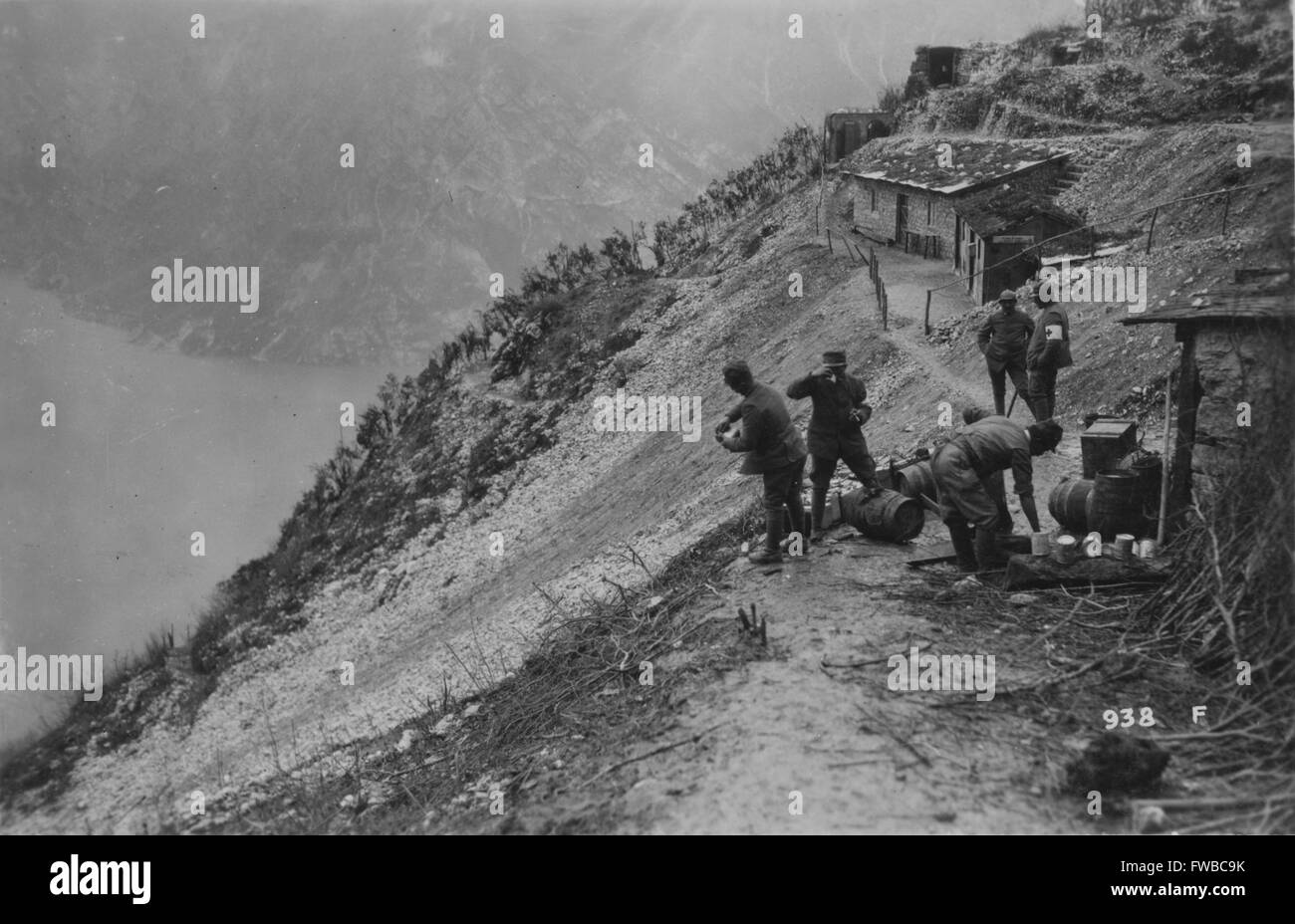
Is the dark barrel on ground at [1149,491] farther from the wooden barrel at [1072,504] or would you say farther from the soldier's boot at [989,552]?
the soldier's boot at [989,552]

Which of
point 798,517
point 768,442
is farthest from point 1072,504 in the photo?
point 768,442

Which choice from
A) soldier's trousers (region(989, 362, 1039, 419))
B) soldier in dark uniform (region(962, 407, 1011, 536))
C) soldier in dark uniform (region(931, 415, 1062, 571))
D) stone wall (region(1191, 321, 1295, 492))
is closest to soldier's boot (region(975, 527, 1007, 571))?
soldier in dark uniform (region(931, 415, 1062, 571))

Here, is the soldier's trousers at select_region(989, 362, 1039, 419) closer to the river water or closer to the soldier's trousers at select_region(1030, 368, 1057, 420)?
the soldier's trousers at select_region(1030, 368, 1057, 420)

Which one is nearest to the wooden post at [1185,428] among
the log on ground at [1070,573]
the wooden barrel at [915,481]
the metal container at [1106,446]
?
the log on ground at [1070,573]

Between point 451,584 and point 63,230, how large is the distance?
11874 cm

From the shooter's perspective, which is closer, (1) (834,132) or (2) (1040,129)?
(2) (1040,129)

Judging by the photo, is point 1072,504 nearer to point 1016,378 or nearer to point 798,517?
point 798,517

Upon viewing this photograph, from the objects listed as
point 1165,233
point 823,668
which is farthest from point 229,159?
point 823,668

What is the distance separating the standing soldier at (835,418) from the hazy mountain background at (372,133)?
95207 millimetres

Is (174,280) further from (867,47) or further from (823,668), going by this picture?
(823,668)

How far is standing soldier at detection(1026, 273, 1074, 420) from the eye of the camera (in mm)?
12607

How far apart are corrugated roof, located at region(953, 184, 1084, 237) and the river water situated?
23.6 meters

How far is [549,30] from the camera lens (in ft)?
416

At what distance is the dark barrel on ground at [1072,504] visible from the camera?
1013 cm
